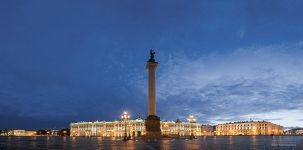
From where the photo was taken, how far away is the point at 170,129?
199 metres

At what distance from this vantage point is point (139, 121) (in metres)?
188

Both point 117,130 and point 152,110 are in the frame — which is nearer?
point 152,110

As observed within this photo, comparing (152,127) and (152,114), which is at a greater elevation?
(152,114)

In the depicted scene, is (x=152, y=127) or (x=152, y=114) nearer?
(x=152, y=127)

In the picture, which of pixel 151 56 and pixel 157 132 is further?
pixel 151 56

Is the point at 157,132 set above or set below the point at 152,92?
below

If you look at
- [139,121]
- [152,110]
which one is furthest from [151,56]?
[139,121]

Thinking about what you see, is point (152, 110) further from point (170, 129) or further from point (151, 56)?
point (170, 129)

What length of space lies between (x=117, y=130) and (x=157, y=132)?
455ft

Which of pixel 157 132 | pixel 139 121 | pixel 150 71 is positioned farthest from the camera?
pixel 139 121

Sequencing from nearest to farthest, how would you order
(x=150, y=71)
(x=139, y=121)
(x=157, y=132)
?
1. (x=157, y=132)
2. (x=150, y=71)
3. (x=139, y=121)

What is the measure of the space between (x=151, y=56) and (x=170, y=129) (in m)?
135

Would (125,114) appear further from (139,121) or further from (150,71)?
(139,121)

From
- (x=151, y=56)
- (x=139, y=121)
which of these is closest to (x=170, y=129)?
(x=139, y=121)
